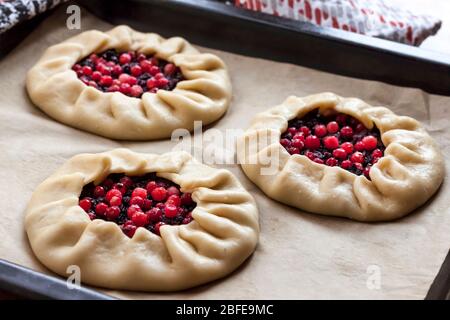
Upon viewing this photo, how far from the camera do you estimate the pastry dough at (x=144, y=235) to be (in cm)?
195

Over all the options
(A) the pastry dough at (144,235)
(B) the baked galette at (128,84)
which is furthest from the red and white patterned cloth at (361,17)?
A: (A) the pastry dough at (144,235)

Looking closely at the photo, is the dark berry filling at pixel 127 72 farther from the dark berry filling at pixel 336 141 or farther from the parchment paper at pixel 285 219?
the dark berry filling at pixel 336 141

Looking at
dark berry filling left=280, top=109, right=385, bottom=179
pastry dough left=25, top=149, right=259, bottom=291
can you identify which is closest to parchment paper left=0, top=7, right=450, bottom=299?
pastry dough left=25, top=149, right=259, bottom=291

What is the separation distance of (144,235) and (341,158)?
2.43 ft

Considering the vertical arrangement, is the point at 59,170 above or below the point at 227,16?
below

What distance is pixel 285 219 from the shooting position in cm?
225

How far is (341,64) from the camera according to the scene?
9.16 feet

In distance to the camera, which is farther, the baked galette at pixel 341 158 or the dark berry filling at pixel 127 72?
the dark berry filling at pixel 127 72

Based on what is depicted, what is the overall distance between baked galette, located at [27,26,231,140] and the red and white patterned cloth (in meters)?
0.43

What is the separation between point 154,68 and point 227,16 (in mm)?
380

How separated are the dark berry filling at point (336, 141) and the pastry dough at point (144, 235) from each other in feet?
0.97
